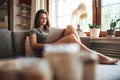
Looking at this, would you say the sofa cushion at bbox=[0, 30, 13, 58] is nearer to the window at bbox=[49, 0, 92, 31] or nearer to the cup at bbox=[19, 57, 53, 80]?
the window at bbox=[49, 0, 92, 31]

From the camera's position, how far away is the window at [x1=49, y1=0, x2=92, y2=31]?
2946mm

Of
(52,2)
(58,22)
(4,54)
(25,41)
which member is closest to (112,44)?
(25,41)

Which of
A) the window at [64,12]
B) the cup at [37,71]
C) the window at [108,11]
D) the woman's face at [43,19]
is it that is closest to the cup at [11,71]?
the cup at [37,71]

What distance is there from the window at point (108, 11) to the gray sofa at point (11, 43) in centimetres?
104

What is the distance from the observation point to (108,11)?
2574 millimetres

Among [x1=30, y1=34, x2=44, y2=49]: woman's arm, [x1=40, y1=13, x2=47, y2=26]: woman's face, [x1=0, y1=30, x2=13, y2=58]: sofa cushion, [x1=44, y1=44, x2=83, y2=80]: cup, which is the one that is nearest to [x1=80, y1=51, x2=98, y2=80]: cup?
[x1=44, y1=44, x2=83, y2=80]: cup

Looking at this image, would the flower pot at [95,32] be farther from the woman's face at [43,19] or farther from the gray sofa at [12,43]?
the woman's face at [43,19]

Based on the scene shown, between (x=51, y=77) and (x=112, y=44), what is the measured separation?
7.07 feet

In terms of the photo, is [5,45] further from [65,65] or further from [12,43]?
[65,65]

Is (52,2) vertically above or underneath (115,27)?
above

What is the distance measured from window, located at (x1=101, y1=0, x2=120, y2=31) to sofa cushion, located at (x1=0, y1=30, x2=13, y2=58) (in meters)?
1.25

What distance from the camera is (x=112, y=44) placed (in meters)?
2.33

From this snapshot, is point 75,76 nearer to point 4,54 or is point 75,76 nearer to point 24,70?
point 24,70

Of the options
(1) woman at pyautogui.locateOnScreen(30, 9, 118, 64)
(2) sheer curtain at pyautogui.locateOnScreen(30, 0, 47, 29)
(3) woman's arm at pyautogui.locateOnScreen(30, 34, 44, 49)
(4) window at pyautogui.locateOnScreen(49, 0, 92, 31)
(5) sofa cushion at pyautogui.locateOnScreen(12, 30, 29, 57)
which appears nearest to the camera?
(1) woman at pyautogui.locateOnScreen(30, 9, 118, 64)
